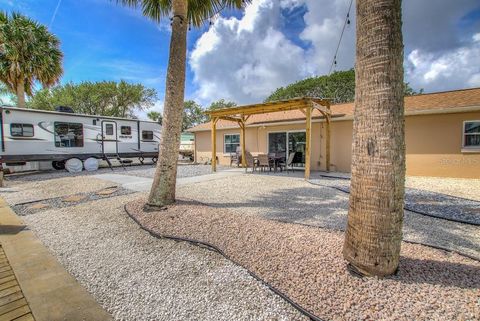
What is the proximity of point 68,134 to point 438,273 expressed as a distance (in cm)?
1586

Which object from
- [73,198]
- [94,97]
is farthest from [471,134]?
[94,97]

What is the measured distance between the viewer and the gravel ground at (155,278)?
7.21 ft

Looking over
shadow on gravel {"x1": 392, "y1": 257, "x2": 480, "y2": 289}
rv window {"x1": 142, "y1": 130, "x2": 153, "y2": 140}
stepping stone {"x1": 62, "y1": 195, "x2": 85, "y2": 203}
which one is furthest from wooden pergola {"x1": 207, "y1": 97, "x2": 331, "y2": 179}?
stepping stone {"x1": 62, "y1": 195, "x2": 85, "y2": 203}

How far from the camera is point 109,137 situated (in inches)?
575

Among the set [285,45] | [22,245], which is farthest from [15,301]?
[285,45]

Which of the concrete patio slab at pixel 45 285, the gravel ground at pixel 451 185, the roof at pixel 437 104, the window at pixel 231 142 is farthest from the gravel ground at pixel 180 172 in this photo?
the gravel ground at pixel 451 185

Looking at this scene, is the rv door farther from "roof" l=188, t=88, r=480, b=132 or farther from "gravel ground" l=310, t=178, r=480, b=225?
"gravel ground" l=310, t=178, r=480, b=225

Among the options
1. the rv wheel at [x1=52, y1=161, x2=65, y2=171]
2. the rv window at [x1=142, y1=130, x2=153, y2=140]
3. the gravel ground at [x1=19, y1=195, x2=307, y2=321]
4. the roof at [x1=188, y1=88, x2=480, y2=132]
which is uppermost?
the roof at [x1=188, y1=88, x2=480, y2=132]

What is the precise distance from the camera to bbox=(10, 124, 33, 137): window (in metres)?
11.1

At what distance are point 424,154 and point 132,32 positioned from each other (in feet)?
44.9

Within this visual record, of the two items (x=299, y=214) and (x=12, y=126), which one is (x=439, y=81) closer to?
(x=299, y=214)

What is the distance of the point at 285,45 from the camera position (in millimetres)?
15297

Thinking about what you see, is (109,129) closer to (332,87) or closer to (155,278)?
(155,278)

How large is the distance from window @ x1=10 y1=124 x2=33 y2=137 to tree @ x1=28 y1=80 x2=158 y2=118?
53.0 ft
